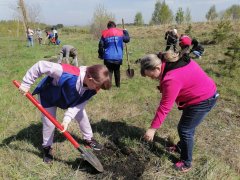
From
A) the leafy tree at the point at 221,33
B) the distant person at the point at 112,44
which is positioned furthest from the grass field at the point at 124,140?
the leafy tree at the point at 221,33

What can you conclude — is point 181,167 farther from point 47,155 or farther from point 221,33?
point 221,33

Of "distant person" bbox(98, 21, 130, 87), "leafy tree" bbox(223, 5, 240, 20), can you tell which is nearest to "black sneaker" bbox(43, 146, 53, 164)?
"distant person" bbox(98, 21, 130, 87)

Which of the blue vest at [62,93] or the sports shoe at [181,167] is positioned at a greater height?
the blue vest at [62,93]

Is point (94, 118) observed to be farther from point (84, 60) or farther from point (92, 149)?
point (84, 60)

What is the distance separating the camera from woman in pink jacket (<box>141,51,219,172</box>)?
278cm

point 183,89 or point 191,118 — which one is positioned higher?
point 183,89

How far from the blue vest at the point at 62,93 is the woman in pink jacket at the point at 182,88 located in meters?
0.83

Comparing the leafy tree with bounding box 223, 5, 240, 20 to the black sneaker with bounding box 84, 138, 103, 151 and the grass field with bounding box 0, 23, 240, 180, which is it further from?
the black sneaker with bounding box 84, 138, 103, 151

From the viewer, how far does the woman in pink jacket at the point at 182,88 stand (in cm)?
278

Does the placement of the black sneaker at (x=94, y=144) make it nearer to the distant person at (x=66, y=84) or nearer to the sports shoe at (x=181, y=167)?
the distant person at (x=66, y=84)

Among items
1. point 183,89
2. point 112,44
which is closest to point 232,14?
point 112,44

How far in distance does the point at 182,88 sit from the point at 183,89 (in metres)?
0.03

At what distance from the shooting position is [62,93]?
129 inches

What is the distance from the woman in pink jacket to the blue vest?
0.83 metres
